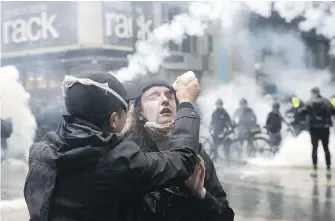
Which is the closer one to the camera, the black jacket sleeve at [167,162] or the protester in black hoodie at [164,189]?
the black jacket sleeve at [167,162]

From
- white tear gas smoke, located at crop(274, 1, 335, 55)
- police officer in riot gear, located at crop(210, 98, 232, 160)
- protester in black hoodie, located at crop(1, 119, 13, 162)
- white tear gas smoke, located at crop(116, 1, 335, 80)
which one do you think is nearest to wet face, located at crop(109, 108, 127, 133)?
white tear gas smoke, located at crop(116, 1, 335, 80)

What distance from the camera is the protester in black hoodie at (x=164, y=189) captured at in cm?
175

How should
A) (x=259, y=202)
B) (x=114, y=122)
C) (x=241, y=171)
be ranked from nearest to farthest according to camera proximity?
(x=114, y=122)
(x=259, y=202)
(x=241, y=171)

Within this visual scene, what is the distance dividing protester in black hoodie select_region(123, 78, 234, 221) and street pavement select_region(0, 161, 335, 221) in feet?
11.9

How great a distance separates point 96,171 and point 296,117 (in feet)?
32.9

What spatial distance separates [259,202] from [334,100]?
196 inches

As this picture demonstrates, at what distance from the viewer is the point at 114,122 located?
5.40 feet

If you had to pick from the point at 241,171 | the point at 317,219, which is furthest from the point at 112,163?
the point at 241,171

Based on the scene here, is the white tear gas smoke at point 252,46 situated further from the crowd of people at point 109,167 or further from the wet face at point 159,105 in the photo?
the crowd of people at point 109,167

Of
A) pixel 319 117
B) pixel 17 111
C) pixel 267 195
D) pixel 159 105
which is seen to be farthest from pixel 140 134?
pixel 17 111

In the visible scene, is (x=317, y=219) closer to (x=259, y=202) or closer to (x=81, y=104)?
(x=259, y=202)

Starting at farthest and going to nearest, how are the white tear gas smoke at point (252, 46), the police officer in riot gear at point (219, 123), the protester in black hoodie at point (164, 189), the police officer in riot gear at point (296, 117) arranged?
the police officer in riot gear at point (296, 117), the white tear gas smoke at point (252, 46), the police officer in riot gear at point (219, 123), the protester in black hoodie at point (164, 189)

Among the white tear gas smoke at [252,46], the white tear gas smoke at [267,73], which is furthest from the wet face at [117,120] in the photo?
the white tear gas smoke at [267,73]

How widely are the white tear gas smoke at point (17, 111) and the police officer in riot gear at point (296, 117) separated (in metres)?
5.95
